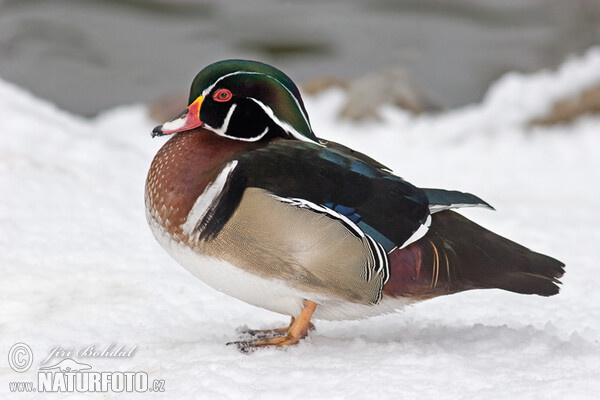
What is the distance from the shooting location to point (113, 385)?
2.00 meters

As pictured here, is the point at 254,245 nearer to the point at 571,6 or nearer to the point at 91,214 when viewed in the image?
the point at 91,214

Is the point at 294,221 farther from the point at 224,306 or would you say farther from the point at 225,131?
the point at 224,306

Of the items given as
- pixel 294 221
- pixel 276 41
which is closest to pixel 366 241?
pixel 294 221

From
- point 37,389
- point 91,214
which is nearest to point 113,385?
point 37,389

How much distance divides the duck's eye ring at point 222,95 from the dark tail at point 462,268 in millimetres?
614

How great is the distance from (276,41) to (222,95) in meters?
8.33

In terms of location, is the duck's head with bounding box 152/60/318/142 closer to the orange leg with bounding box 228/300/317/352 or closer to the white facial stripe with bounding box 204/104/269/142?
the white facial stripe with bounding box 204/104/269/142

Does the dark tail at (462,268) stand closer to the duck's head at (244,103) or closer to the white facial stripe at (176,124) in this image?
the duck's head at (244,103)

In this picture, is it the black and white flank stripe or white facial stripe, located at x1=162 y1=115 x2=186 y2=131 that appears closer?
the black and white flank stripe

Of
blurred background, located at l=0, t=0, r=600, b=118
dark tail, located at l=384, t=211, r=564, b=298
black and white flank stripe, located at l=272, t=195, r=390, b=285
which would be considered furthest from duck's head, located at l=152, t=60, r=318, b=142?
blurred background, located at l=0, t=0, r=600, b=118

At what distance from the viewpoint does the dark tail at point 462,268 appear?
218cm

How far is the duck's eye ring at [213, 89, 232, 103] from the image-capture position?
2.20m

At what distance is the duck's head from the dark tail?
18.0 inches

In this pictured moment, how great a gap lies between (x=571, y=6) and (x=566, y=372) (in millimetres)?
9970
